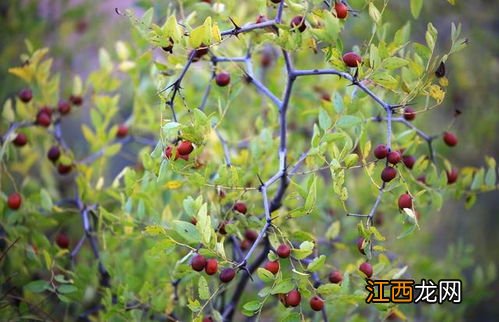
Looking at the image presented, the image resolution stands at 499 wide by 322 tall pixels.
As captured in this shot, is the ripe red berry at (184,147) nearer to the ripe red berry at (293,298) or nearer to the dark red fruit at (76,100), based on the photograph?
the ripe red berry at (293,298)

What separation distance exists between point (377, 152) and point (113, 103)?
31.0 inches

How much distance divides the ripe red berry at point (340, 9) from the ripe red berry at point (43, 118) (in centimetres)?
85

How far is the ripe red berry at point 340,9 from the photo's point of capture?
113 centimetres

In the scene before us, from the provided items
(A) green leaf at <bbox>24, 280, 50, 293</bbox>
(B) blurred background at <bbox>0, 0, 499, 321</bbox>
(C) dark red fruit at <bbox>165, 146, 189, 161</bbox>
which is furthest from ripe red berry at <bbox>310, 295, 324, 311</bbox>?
(B) blurred background at <bbox>0, 0, 499, 321</bbox>

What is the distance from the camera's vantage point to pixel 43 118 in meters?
1.59

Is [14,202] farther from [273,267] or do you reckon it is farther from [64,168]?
[273,267]

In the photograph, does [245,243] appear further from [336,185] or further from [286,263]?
[336,185]

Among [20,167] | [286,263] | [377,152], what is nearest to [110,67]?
[20,167]

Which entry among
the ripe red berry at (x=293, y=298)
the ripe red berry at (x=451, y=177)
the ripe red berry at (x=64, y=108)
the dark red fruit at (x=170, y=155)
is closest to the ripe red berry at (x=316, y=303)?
the ripe red berry at (x=293, y=298)

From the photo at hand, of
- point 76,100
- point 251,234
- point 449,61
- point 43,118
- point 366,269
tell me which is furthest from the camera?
point 449,61

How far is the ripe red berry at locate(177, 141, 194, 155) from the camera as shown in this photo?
3.71 ft

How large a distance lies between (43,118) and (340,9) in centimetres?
87

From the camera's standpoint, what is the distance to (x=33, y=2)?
→ 7.54ft

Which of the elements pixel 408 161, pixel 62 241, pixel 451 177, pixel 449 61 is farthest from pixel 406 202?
pixel 449 61
